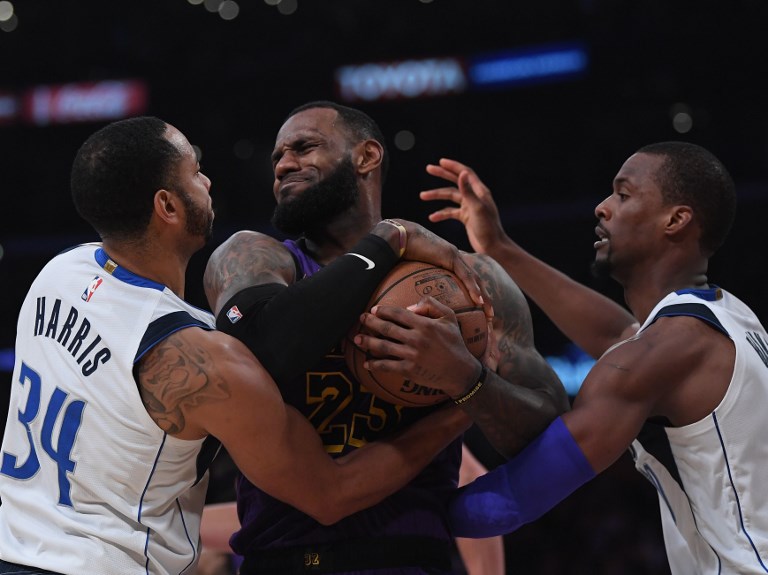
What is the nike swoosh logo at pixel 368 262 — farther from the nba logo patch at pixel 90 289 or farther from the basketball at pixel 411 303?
the nba logo patch at pixel 90 289

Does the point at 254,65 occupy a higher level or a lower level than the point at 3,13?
lower

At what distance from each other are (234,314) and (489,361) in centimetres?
90

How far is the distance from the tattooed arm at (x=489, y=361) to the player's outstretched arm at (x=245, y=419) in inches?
12.3

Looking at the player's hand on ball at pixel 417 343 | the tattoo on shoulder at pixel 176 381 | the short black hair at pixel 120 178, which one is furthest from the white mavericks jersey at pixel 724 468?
the short black hair at pixel 120 178

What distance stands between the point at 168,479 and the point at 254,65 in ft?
40.3

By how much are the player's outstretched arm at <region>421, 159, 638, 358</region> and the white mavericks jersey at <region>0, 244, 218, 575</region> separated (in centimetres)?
181

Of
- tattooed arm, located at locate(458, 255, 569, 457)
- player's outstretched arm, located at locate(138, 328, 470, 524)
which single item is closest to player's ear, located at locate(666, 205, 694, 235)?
tattooed arm, located at locate(458, 255, 569, 457)

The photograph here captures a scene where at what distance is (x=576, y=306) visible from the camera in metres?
4.23

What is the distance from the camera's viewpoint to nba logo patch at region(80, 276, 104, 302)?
8.43 ft

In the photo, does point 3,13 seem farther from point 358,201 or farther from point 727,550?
point 727,550

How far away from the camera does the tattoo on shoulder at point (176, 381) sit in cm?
240

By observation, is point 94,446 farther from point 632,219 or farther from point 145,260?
point 632,219

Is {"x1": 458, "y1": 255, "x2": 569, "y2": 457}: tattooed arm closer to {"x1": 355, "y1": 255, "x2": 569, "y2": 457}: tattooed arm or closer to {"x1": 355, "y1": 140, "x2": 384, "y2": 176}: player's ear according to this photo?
{"x1": 355, "y1": 255, "x2": 569, "y2": 457}: tattooed arm

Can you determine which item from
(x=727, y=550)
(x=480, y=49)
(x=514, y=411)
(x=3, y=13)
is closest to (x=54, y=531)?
(x=514, y=411)
